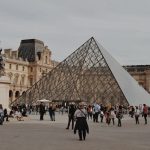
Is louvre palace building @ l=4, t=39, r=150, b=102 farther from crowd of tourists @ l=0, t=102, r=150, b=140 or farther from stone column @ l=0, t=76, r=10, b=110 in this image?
stone column @ l=0, t=76, r=10, b=110

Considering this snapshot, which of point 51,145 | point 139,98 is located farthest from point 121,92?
point 51,145

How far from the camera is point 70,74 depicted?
168 ft

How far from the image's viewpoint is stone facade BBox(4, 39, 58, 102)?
9787 cm

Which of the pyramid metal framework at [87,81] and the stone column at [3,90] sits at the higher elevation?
the pyramid metal framework at [87,81]

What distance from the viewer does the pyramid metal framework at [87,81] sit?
45.9m

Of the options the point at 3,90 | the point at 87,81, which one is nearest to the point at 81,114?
the point at 3,90

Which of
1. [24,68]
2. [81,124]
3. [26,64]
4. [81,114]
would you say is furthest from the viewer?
[26,64]

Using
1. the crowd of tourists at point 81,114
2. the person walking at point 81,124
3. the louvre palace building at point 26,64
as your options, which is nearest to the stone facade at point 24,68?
the louvre palace building at point 26,64

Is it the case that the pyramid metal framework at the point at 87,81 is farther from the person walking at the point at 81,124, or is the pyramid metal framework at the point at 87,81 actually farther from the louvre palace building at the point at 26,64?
the louvre palace building at the point at 26,64

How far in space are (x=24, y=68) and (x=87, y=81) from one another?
5383 centimetres

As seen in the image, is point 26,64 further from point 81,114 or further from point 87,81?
point 81,114

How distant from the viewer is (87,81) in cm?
4969

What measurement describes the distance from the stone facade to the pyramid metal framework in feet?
150

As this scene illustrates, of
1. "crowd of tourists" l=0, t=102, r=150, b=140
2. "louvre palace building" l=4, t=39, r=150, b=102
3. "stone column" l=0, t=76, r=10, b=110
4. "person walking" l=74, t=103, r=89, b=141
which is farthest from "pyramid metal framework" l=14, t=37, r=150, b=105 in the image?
"louvre palace building" l=4, t=39, r=150, b=102
